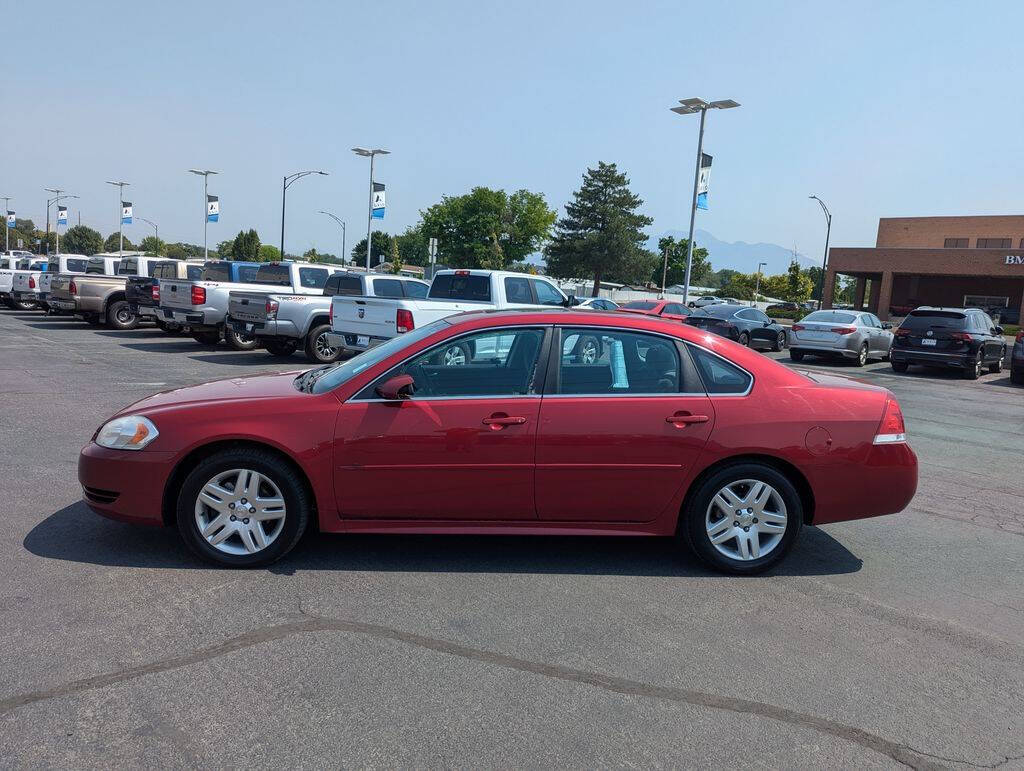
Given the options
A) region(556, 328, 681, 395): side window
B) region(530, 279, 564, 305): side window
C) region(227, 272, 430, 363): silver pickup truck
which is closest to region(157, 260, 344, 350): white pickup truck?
region(227, 272, 430, 363): silver pickup truck

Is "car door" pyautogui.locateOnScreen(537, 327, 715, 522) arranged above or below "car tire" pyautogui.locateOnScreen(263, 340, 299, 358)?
above

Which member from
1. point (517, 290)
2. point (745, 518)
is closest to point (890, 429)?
point (745, 518)

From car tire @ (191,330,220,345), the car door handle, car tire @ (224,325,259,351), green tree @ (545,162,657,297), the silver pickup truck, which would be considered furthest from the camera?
green tree @ (545,162,657,297)

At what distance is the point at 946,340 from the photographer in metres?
18.8

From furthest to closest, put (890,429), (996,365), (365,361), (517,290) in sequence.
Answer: (996,365) → (517,290) → (365,361) → (890,429)

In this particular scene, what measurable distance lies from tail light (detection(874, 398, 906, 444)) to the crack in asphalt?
7.08 feet

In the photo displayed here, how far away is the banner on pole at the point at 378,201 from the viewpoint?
141ft

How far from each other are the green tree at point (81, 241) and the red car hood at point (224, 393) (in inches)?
5591

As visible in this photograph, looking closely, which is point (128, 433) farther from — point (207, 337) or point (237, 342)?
point (207, 337)

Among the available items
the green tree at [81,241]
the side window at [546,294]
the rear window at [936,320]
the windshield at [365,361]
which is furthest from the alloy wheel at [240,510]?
the green tree at [81,241]

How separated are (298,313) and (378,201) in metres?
28.4

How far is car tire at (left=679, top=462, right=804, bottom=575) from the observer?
484 cm

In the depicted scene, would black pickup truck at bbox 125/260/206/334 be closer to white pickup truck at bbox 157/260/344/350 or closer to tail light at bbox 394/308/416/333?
white pickup truck at bbox 157/260/344/350

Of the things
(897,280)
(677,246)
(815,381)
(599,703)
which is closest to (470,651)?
(599,703)
